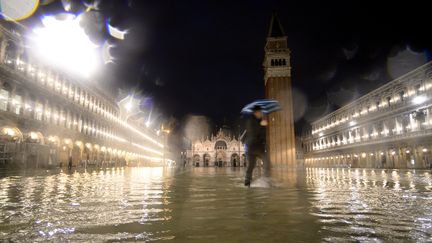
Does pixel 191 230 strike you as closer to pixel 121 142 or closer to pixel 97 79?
pixel 97 79

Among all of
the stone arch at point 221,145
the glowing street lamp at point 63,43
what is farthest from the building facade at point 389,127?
the stone arch at point 221,145

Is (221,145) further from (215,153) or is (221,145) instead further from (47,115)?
(47,115)

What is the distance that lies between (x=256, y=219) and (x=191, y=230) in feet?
2.66

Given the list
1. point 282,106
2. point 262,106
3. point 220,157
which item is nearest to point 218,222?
point 262,106

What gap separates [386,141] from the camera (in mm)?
42688

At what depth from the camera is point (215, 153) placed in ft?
367

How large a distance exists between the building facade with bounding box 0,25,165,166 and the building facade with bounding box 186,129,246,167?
60217mm

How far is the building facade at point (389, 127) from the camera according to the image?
35.8 meters

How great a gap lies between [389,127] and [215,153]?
7434 cm

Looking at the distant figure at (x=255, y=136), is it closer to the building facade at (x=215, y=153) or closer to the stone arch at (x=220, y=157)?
the building facade at (x=215, y=153)

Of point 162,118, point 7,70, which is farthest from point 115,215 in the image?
point 162,118

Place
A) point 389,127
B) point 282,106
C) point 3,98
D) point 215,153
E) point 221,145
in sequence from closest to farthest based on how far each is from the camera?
point 3,98, point 389,127, point 282,106, point 215,153, point 221,145

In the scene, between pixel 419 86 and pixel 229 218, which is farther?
pixel 419 86

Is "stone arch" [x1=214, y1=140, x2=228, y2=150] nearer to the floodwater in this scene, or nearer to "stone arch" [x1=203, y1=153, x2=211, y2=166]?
"stone arch" [x1=203, y1=153, x2=211, y2=166]
